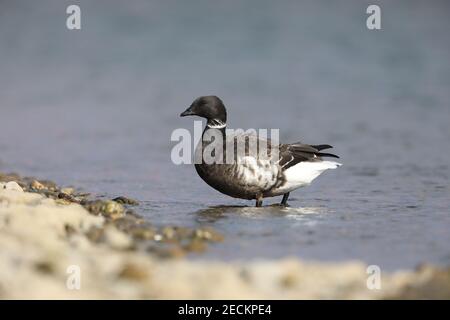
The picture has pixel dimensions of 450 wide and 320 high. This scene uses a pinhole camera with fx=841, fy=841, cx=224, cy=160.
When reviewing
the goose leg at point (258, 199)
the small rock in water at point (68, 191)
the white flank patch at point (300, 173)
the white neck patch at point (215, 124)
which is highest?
the white neck patch at point (215, 124)

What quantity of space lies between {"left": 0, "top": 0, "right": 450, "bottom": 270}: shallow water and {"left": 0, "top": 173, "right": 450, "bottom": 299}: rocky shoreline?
0.57m

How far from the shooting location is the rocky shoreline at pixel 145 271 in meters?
6.00

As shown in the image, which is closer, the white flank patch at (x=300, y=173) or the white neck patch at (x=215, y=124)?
the white flank patch at (x=300, y=173)

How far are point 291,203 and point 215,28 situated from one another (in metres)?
17.6

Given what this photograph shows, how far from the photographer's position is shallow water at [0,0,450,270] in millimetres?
9172

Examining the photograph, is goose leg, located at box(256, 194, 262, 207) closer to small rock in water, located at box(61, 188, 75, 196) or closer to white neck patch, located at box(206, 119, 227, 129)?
white neck patch, located at box(206, 119, 227, 129)

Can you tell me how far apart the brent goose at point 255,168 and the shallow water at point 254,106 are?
0.27 m

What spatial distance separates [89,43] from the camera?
26.8m

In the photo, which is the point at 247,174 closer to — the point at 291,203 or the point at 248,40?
the point at 291,203

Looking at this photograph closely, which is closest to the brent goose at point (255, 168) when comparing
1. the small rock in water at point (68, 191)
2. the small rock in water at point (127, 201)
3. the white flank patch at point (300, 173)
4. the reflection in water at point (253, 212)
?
the white flank patch at point (300, 173)

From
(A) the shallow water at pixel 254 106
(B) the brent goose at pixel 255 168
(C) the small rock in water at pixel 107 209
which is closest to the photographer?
(C) the small rock in water at pixel 107 209

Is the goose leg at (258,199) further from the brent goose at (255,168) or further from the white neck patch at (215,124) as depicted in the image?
the white neck patch at (215,124)

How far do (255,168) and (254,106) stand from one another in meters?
9.90

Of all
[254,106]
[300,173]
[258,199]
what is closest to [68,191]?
[258,199]
